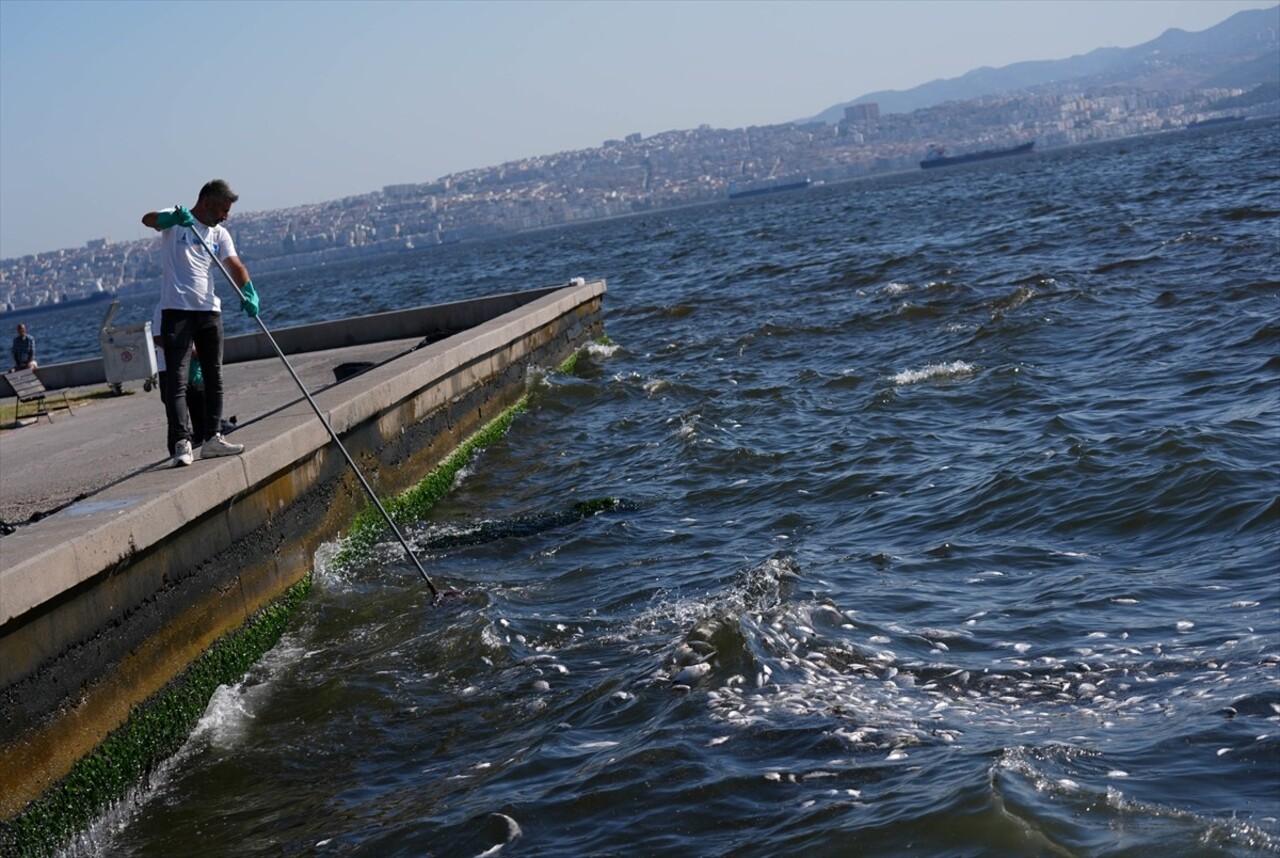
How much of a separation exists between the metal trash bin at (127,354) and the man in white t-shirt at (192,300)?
29.9 feet

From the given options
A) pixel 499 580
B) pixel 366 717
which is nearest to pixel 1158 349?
pixel 499 580

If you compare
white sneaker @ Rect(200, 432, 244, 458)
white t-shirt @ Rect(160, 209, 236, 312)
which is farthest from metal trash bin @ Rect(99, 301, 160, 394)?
white sneaker @ Rect(200, 432, 244, 458)

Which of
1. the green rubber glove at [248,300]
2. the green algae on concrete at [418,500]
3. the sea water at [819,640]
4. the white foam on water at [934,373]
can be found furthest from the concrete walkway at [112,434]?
the white foam on water at [934,373]

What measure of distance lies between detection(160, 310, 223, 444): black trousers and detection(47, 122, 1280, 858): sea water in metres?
1.29

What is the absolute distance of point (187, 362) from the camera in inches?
351

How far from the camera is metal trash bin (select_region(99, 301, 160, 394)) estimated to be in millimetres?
17531

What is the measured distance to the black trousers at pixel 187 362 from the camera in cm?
869

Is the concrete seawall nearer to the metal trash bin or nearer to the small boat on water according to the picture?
the metal trash bin

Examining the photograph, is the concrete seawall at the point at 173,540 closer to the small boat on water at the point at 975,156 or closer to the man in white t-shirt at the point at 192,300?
the man in white t-shirt at the point at 192,300

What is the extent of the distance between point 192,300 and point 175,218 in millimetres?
517

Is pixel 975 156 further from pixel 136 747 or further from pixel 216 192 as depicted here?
pixel 136 747

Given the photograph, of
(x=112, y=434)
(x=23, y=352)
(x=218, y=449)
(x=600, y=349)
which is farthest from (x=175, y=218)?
(x=600, y=349)

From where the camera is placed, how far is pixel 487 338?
15.4m

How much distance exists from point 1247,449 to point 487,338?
25.4 feet
